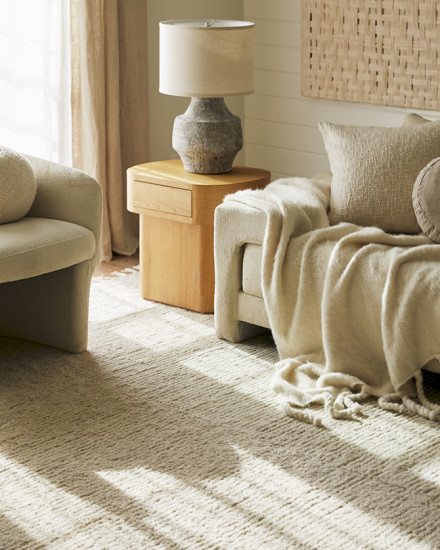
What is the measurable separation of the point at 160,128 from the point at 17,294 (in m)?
1.60

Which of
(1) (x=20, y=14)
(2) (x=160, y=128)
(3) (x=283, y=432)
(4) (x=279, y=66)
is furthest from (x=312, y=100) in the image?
(3) (x=283, y=432)

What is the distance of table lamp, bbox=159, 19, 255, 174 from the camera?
3295 mm

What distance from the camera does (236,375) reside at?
9.62 ft

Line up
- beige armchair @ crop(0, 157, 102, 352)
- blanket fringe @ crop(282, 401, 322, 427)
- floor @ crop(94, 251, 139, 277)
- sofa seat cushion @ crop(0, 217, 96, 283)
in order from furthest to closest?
floor @ crop(94, 251, 139, 277), beige armchair @ crop(0, 157, 102, 352), sofa seat cushion @ crop(0, 217, 96, 283), blanket fringe @ crop(282, 401, 322, 427)

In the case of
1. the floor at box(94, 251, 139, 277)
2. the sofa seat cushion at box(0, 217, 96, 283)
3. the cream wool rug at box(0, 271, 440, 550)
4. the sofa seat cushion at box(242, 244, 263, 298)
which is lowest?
the cream wool rug at box(0, 271, 440, 550)

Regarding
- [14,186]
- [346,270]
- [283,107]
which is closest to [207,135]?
[14,186]

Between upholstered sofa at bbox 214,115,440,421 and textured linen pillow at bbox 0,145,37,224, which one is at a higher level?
textured linen pillow at bbox 0,145,37,224

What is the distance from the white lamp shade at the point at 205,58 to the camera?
3285 millimetres

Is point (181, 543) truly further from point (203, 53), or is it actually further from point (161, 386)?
point (203, 53)

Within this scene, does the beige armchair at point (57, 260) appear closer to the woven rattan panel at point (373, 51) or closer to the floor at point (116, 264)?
the floor at point (116, 264)

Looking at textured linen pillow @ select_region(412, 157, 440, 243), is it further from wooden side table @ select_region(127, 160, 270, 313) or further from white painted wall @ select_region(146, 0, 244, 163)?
white painted wall @ select_region(146, 0, 244, 163)

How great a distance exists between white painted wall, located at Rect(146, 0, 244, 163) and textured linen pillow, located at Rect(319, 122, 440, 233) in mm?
1494

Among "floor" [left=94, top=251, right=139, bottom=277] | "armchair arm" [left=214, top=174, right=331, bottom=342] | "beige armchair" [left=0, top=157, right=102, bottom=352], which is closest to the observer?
"beige armchair" [left=0, top=157, right=102, bottom=352]

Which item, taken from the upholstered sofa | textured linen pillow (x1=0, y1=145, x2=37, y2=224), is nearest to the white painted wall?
the upholstered sofa
